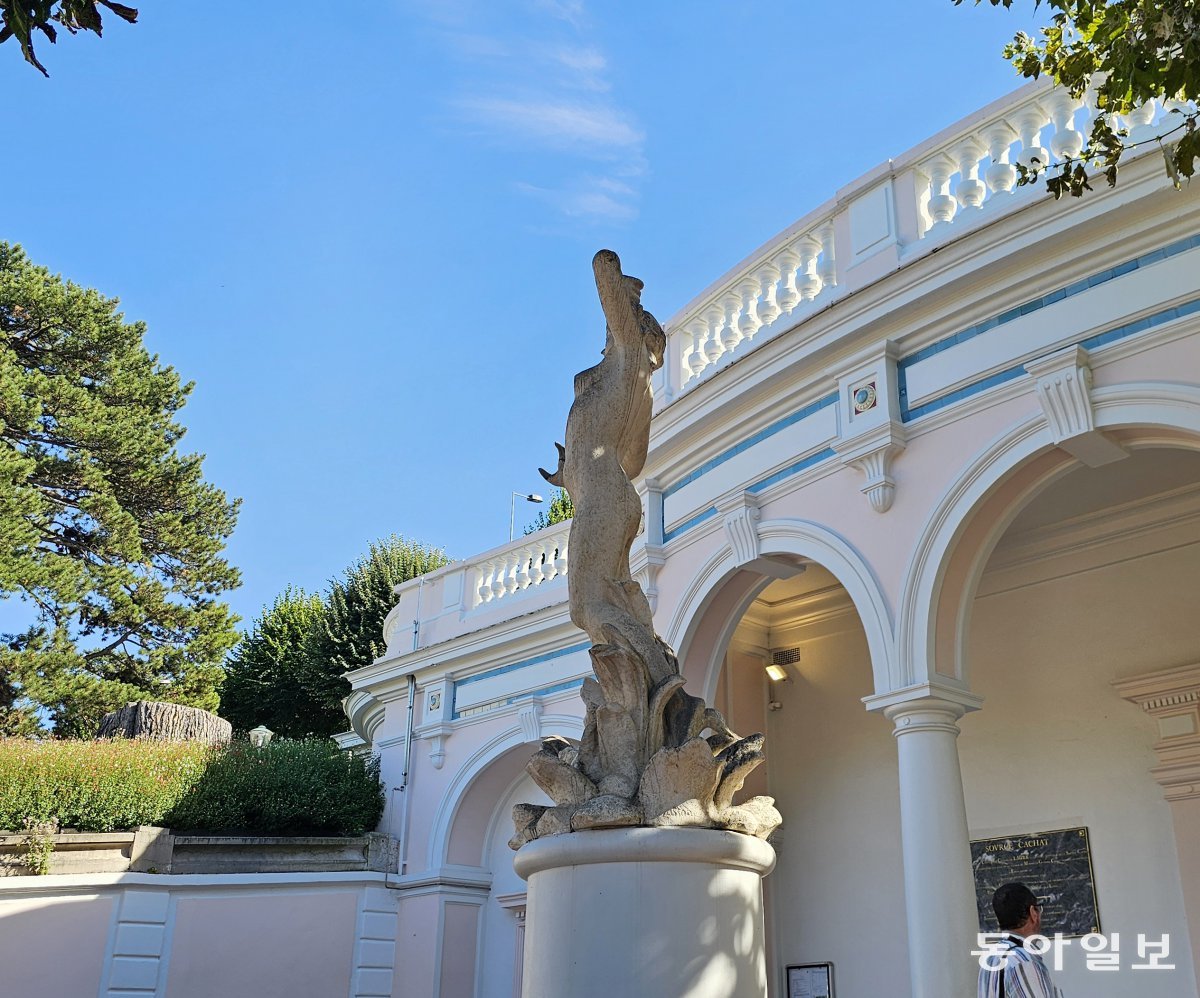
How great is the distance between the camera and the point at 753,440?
9.74m

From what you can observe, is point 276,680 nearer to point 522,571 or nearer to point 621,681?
point 522,571

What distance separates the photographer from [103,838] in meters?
12.9

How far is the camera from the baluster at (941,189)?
28.8 ft

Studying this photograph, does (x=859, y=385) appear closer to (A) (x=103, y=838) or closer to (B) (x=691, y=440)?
(B) (x=691, y=440)

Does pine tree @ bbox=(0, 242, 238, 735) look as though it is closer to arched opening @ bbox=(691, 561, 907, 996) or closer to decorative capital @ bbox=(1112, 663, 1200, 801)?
arched opening @ bbox=(691, 561, 907, 996)

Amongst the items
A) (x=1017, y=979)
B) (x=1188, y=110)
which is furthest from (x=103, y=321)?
(x=1017, y=979)

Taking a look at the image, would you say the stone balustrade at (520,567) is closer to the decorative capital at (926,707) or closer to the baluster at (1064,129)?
the decorative capital at (926,707)

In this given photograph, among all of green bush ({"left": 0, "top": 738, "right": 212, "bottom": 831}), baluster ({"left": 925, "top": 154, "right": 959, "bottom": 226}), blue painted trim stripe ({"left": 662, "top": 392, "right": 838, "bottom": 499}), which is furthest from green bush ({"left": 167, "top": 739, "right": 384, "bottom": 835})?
baluster ({"left": 925, "top": 154, "right": 959, "bottom": 226})

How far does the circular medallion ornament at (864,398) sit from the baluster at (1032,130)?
179 cm

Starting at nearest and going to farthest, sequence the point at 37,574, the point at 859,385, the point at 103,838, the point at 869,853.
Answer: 1. the point at 859,385
2. the point at 869,853
3. the point at 103,838
4. the point at 37,574

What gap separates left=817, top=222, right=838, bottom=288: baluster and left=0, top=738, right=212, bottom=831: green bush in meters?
9.02

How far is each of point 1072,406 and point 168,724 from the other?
42.0 ft

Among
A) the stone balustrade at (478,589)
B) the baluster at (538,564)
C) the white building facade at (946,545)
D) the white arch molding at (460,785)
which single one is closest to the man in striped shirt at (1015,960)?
the white building facade at (946,545)

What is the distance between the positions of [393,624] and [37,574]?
8.38 meters
